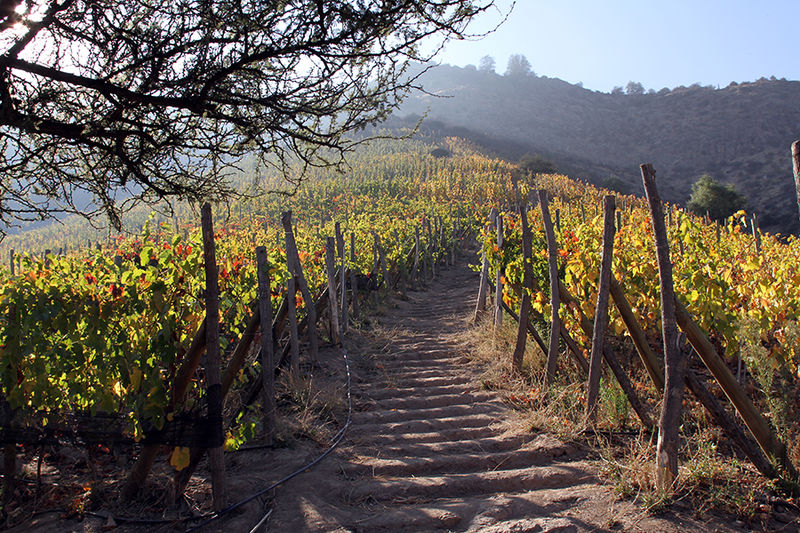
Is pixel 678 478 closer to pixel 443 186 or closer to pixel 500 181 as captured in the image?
pixel 443 186

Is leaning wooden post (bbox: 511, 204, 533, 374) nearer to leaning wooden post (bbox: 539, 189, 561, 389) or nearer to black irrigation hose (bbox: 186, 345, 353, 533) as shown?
leaning wooden post (bbox: 539, 189, 561, 389)

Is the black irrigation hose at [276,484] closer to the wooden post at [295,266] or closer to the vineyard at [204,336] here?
the vineyard at [204,336]

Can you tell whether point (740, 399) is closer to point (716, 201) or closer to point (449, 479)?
point (449, 479)

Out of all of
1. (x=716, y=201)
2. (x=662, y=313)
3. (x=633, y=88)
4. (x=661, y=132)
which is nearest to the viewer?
(x=662, y=313)

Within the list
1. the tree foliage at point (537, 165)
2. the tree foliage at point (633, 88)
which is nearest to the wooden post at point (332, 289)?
the tree foliage at point (537, 165)

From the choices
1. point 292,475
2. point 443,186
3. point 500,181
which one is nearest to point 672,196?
point 500,181

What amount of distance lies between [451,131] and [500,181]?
36304 millimetres

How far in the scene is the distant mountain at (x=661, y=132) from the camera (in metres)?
44.7

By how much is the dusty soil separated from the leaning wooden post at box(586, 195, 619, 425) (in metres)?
0.45

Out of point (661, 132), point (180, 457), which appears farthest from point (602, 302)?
point (661, 132)

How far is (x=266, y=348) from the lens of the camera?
382cm

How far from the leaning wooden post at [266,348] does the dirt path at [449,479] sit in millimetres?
612

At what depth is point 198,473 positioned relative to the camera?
3.56 meters

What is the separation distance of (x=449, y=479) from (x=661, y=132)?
227ft
